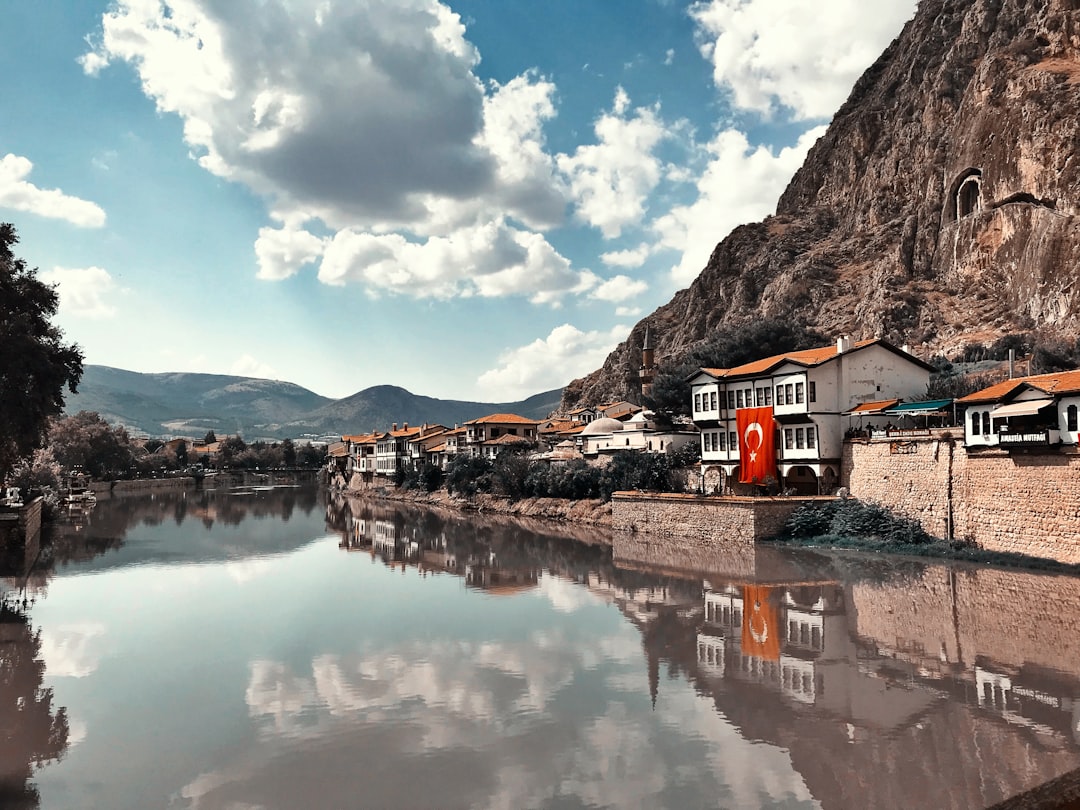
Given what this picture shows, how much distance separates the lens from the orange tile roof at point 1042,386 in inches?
1133

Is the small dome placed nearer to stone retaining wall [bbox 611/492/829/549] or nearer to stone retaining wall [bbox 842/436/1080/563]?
stone retaining wall [bbox 611/492/829/549]

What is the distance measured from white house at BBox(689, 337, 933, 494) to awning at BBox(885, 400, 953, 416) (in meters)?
3.04

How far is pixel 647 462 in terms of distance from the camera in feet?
172

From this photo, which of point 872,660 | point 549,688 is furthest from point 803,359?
point 549,688

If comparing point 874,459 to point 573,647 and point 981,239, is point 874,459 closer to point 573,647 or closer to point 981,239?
point 573,647

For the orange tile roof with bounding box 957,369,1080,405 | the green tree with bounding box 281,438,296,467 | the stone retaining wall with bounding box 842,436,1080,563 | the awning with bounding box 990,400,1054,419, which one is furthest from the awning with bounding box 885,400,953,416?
the green tree with bounding box 281,438,296,467

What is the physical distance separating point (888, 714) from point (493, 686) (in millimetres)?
8829

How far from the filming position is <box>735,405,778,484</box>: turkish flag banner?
4406 cm

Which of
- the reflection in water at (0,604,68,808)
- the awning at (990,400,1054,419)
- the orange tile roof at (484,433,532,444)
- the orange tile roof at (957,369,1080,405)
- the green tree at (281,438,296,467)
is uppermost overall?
the orange tile roof at (957,369,1080,405)

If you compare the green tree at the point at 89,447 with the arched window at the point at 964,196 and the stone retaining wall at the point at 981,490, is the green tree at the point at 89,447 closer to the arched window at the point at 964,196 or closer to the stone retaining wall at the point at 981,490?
the stone retaining wall at the point at 981,490

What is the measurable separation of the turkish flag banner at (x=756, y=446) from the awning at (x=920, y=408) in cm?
680

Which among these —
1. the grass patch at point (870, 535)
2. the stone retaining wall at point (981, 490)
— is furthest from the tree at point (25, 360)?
the stone retaining wall at point (981, 490)

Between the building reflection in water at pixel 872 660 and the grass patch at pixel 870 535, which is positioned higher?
the grass patch at pixel 870 535

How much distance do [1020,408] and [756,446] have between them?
1625 centimetres
